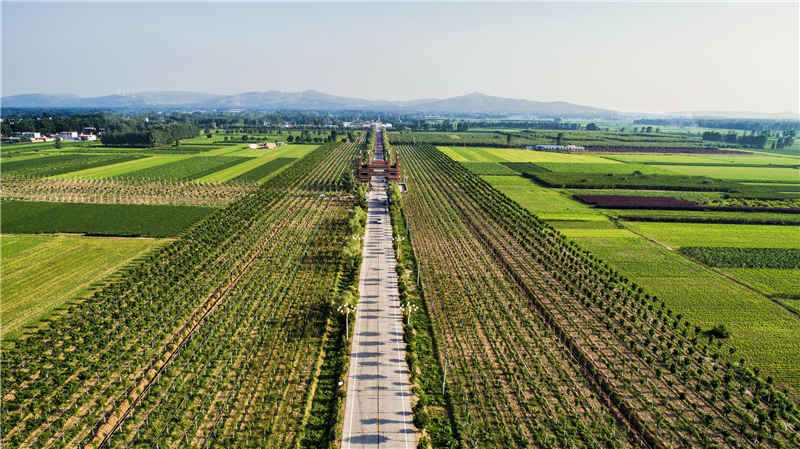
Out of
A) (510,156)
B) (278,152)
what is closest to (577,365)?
(510,156)

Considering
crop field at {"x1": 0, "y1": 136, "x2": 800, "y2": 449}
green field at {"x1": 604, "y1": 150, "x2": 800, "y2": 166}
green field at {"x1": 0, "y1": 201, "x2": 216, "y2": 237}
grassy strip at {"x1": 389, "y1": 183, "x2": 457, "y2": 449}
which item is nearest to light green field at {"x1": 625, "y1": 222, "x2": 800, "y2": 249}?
crop field at {"x1": 0, "y1": 136, "x2": 800, "y2": 449}

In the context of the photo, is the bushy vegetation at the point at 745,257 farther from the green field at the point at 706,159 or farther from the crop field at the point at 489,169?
the green field at the point at 706,159

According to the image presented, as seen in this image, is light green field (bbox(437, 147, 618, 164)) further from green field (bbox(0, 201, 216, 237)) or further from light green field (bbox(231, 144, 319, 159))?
green field (bbox(0, 201, 216, 237))

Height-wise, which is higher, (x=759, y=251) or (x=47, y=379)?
(x=759, y=251)

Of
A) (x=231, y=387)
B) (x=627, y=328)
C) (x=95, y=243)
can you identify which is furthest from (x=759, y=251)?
(x=95, y=243)

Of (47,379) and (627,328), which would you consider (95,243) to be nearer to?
(47,379)

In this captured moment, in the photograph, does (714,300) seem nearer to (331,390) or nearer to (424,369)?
(424,369)
